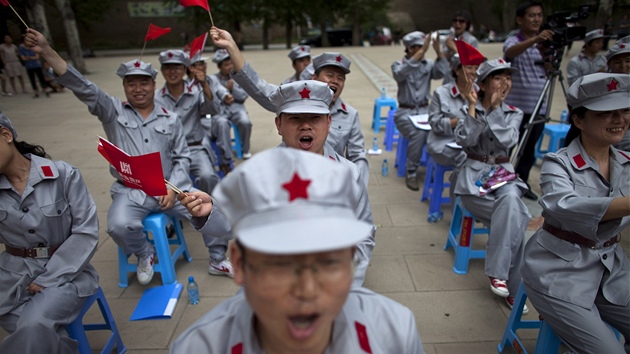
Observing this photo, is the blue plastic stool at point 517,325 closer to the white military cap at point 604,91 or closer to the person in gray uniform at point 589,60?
the white military cap at point 604,91

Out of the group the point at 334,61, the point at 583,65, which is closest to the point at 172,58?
the point at 334,61

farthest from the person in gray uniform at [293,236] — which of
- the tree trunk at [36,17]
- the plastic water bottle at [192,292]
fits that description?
the tree trunk at [36,17]

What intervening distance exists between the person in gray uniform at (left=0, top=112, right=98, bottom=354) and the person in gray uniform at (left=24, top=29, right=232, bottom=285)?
0.75 metres

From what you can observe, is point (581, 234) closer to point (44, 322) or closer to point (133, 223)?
point (44, 322)

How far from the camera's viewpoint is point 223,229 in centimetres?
209

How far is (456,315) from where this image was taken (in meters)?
2.80

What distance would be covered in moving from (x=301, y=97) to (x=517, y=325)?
6.19ft

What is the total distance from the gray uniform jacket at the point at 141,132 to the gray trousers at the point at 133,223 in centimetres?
7

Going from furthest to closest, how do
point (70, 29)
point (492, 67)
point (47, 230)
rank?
point (70, 29)
point (492, 67)
point (47, 230)

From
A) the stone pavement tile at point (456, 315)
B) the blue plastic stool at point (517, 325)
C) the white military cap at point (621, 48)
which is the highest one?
the white military cap at point (621, 48)

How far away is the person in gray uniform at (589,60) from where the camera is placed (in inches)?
A: 199

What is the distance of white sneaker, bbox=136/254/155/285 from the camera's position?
3.16 m

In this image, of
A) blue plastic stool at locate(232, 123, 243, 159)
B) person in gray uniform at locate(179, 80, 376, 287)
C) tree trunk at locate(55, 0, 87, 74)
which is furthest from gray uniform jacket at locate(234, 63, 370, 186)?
tree trunk at locate(55, 0, 87, 74)

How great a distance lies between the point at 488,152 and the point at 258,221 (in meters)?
2.85
